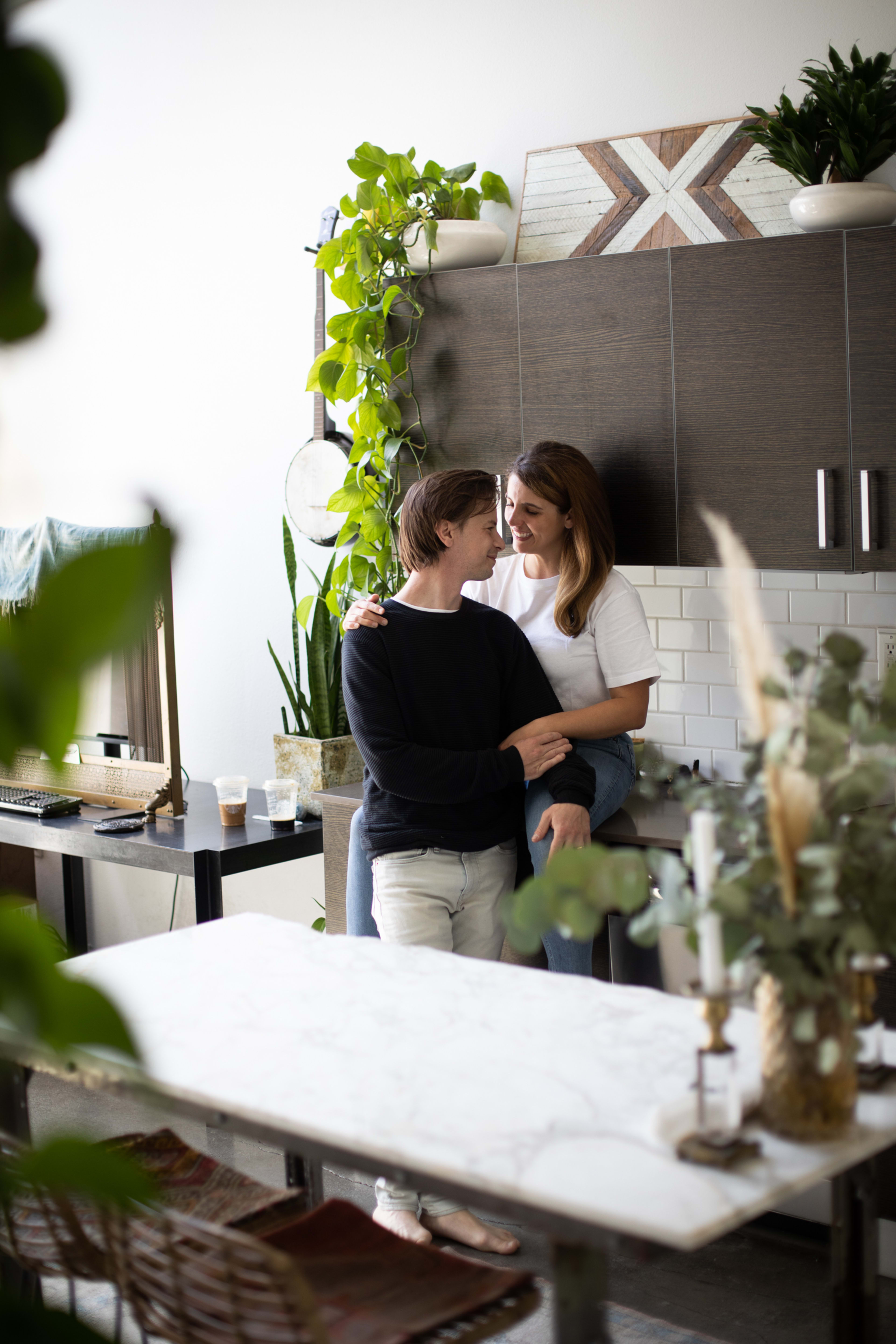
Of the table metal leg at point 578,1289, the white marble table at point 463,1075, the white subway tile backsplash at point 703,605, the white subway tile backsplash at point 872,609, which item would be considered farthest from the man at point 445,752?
the table metal leg at point 578,1289

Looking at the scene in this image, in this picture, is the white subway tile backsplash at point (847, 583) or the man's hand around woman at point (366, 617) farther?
Answer: the white subway tile backsplash at point (847, 583)

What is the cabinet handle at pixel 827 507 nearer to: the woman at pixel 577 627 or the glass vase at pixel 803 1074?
the woman at pixel 577 627

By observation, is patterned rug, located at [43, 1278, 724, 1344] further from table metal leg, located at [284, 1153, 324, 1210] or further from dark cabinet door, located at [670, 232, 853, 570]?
dark cabinet door, located at [670, 232, 853, 570]

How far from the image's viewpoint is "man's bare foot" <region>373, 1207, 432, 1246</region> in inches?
122

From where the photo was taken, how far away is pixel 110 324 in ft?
18.1

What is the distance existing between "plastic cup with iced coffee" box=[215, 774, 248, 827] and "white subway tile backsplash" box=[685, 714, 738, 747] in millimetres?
1407

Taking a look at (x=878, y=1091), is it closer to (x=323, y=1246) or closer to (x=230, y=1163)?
(x=323, y=1246)

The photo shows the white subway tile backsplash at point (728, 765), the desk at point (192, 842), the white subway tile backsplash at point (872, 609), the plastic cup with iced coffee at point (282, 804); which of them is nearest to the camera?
the white subway tile backsplash at point (872, 609)

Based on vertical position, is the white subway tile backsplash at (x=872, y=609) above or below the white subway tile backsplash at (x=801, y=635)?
above

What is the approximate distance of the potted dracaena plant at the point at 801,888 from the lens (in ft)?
4.98

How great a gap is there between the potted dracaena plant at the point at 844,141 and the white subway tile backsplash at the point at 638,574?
109cm

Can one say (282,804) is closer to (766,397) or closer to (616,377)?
(616,377)

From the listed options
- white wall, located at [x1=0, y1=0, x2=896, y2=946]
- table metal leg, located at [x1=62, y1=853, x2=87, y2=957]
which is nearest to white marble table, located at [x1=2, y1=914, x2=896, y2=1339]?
white wall, located at [x1=0, y1=0, x2=896, y2=946]

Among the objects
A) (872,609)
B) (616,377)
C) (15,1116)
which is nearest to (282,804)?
(616,377)
